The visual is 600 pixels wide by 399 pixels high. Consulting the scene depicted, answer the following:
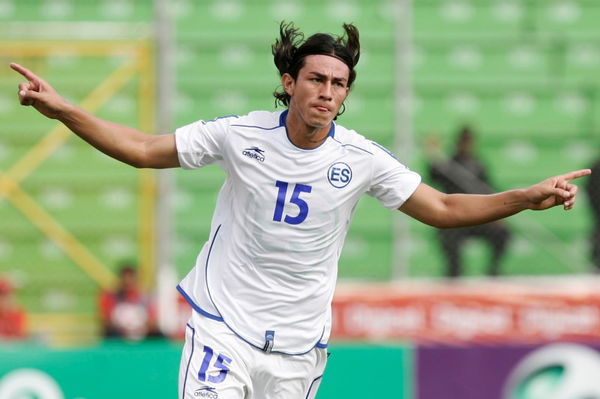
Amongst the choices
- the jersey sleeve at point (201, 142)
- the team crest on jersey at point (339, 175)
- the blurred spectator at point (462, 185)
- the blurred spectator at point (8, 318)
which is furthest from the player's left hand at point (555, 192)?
the blurred spectator at point (8, 318)

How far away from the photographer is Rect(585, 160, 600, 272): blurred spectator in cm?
1091

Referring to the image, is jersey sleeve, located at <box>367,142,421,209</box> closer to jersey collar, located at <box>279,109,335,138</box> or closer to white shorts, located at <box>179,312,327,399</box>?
jersey collar, located at <box>279,109,335,138</box>

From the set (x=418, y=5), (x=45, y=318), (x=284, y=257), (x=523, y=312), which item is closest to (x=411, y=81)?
(x=418, y=5)

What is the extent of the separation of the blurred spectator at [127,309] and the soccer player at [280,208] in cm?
509

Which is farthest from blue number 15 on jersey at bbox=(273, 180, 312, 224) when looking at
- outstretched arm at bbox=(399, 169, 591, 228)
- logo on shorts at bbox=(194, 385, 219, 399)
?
logo on shorts at bbox=(194, 385, 219, 399)

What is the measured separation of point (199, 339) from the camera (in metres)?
5.20

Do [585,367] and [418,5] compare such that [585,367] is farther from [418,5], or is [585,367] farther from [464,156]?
[418,5]

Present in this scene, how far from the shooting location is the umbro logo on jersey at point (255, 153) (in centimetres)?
520

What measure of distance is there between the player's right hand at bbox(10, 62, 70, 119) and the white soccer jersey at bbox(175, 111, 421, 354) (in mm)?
537

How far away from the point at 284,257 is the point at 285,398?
64 centimetres

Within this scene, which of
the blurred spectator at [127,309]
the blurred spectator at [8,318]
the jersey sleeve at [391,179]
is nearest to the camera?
the jersey sleeve at [391,179]

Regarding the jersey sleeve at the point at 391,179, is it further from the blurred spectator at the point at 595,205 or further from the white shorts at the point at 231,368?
the blurred spectator at the point at 595,205

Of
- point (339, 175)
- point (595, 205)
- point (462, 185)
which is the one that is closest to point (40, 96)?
point (339, 175)

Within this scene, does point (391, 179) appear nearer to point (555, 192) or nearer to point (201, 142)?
point (555, 192)
